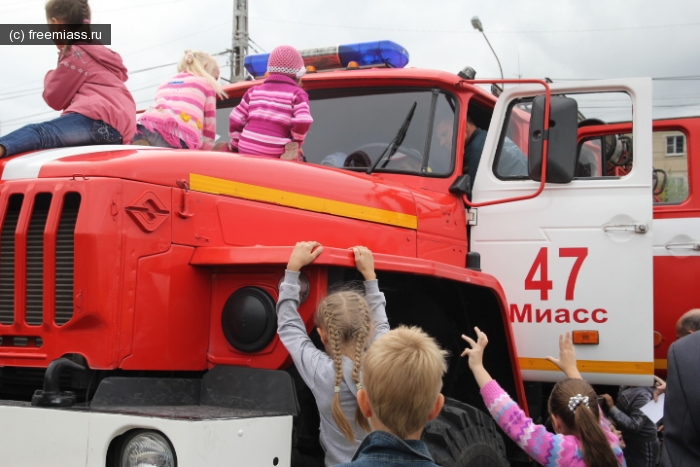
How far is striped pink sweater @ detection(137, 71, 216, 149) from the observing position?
453 cm

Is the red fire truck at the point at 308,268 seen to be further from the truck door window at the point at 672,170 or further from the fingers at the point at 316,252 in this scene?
the truck door window at the point at 672,170

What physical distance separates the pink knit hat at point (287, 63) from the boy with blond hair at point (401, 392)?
107 inches

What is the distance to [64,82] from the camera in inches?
164

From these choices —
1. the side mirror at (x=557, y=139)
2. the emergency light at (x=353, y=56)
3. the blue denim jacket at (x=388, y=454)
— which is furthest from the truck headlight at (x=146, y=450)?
the emergency light at (x=353, y=56)

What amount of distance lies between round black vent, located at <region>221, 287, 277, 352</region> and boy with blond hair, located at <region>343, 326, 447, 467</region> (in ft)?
3.40

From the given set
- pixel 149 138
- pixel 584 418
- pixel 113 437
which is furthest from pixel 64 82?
pixel 584 418

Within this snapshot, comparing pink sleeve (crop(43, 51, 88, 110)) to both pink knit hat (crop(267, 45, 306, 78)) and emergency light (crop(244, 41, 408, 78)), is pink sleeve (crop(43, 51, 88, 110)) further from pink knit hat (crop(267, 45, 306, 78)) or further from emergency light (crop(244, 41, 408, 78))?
emergency light (crop(244, 41, 408, 78))

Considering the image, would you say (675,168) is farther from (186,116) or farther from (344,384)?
(344,384)

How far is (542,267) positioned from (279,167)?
163 cm

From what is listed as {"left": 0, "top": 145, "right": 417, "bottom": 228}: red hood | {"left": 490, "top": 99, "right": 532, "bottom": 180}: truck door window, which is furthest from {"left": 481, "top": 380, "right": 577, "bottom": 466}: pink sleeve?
{"left": 490, "top": 99, "right": 532, "bottom": 180}: truck door window

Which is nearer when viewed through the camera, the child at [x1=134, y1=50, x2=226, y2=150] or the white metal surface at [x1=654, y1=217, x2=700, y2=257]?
the child at [x1=134, y1=50, x2=226, y2=150]

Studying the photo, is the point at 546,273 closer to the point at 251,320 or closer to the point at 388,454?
the point at 251,320

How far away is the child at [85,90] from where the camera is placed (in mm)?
4031

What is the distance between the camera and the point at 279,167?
3793 mm
